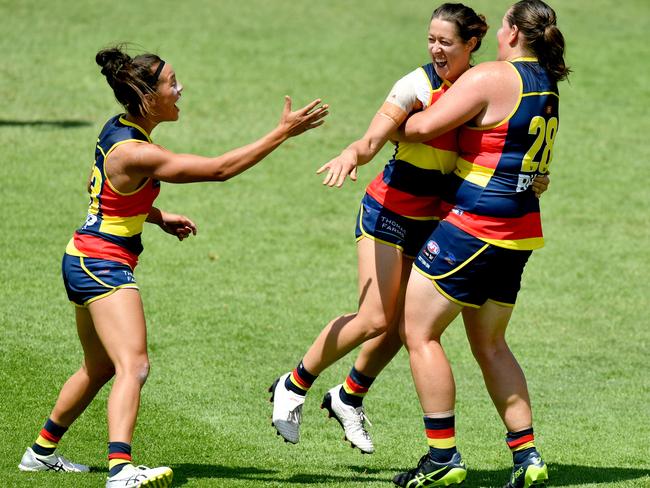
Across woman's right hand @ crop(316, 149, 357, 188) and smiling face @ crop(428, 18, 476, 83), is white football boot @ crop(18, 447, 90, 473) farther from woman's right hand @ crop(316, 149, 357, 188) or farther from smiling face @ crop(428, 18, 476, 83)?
smiling face @ crop(428, 18, 476, 83)

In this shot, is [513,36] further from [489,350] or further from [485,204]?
[489,350]

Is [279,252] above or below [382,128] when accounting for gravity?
below

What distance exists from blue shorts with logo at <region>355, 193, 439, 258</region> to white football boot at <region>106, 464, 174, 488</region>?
67.8 inches

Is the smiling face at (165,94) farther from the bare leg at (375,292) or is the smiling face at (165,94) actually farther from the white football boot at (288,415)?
the white football boot at (288,415)

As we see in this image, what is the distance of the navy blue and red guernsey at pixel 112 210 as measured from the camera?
5.61m

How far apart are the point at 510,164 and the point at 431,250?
1.90 ft

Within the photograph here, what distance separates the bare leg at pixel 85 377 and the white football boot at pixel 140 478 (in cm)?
74

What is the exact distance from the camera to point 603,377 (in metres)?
8.84

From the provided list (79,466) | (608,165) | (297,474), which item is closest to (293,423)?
(297,474)

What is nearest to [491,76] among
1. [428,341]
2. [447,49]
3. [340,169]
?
[447,49]

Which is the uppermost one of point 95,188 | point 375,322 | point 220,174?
point 220,174

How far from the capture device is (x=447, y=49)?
573 centimetres

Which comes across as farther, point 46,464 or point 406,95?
point 46,464

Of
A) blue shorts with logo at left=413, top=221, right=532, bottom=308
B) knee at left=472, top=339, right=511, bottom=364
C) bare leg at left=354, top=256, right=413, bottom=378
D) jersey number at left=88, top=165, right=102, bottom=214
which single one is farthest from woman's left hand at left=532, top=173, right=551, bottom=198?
jersey number at left=88, top=165, right=102, bottom=214
